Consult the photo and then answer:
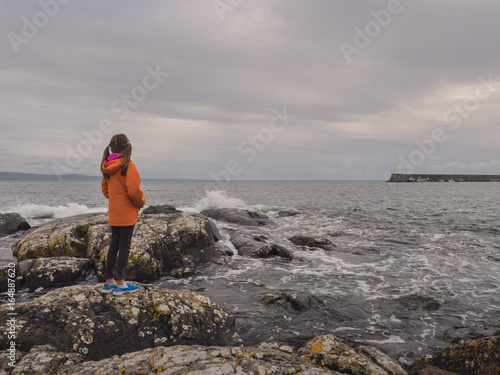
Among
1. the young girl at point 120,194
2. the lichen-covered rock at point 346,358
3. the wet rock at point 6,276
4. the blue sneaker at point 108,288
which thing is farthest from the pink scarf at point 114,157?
the wet rock at point 6,276

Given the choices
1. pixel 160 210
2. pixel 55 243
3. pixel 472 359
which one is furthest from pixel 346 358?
pixel 160 210

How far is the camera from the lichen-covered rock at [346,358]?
4.74m

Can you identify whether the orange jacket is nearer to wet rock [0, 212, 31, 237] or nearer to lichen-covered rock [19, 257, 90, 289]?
lichen-covered rock [19, 257, 90, 289]

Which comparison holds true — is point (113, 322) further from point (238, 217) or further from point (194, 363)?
point (238, 217)

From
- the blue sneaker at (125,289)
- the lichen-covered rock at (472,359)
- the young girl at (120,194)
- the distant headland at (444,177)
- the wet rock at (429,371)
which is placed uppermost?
the distant headland at (444,177)

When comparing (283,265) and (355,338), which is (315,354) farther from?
(283,265)

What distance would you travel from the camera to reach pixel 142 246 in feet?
36.4

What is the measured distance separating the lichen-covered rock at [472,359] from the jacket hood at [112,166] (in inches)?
267

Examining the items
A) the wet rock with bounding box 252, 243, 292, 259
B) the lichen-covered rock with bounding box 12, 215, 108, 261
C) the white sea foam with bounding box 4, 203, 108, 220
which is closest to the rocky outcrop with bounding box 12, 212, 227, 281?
the lichen-covered rock with bounding box 12, 215, 108, 261

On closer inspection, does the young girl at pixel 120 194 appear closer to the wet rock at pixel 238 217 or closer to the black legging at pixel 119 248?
the black legging at pixel 119 248

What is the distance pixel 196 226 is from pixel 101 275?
4489 mm

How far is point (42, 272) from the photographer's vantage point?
948 centimetres

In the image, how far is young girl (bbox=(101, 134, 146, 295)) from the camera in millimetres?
5805

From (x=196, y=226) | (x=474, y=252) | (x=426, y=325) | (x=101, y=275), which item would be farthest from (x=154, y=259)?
(x=474, y=252)
